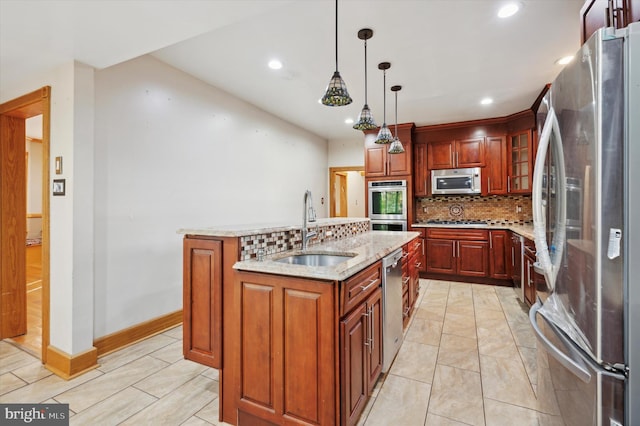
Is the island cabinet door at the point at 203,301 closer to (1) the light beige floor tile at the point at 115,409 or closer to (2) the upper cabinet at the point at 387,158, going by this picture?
(1) the light beige floor tile at the point at 115,409

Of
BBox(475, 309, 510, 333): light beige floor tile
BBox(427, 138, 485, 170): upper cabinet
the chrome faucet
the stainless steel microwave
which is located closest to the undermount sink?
the chrome faucet

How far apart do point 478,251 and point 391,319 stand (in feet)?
10.4

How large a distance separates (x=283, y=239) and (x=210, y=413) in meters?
1.16

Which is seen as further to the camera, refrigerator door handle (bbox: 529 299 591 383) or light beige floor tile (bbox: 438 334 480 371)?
light beige floor tile (bbox: 438 334 480 371)

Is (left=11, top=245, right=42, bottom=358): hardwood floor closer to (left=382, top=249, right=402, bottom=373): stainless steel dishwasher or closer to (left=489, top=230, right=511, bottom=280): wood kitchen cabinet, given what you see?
(left=382, top=249, right=402, bottom=373): stainless steel dishwasher

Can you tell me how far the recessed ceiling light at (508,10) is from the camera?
7.14 ft

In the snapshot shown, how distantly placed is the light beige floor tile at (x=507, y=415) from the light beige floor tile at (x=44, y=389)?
107 inches

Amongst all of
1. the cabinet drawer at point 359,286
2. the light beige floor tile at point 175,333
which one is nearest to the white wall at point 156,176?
the light beige floor tile at point 175,333

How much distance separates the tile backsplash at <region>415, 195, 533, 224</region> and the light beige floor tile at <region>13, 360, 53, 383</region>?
5325 millimetres

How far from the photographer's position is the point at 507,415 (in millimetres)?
1801

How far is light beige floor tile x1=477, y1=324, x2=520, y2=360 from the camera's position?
2.55 metres

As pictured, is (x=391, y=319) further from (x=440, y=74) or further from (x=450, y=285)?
(x=450, y=285)

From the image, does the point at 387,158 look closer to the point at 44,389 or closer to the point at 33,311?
the point at 44,389

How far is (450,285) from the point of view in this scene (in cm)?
480
